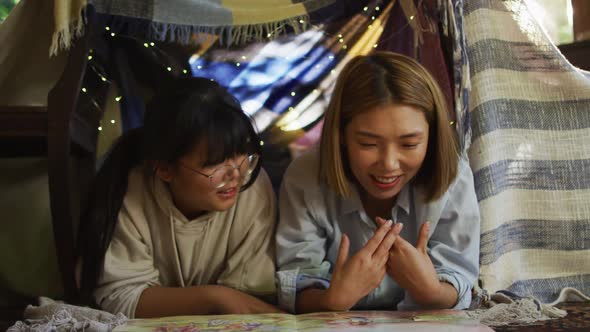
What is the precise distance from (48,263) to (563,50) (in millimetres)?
1331

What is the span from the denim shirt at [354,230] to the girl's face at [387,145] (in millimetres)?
92

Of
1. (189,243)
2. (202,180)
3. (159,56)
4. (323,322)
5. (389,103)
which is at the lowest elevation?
(323,322)

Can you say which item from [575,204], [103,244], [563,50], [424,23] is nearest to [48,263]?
[103,244]

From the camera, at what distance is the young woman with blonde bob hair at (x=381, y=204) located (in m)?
1.09

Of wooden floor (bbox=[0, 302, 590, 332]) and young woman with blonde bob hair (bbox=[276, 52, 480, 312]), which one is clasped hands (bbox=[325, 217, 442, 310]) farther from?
wooden floor (bbox=[0, 302, 590, 332])

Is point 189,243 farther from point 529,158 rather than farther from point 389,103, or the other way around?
point 529,158

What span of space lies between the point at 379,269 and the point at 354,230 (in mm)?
172

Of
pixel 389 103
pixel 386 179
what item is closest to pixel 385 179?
pixel 386 179

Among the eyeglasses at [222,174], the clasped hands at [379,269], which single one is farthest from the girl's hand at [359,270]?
the eyeglasses at [222,174]

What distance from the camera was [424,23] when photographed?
1.42m

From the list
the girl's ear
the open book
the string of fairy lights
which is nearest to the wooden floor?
the open book

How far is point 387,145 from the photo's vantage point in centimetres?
109

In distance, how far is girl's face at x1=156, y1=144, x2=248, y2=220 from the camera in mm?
1145

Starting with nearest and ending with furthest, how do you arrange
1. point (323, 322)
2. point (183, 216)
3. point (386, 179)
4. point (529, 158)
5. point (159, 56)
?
point (323, 322)
point (386, 179)
point (183, 216)
point (529, 158)
point (159, 56)
